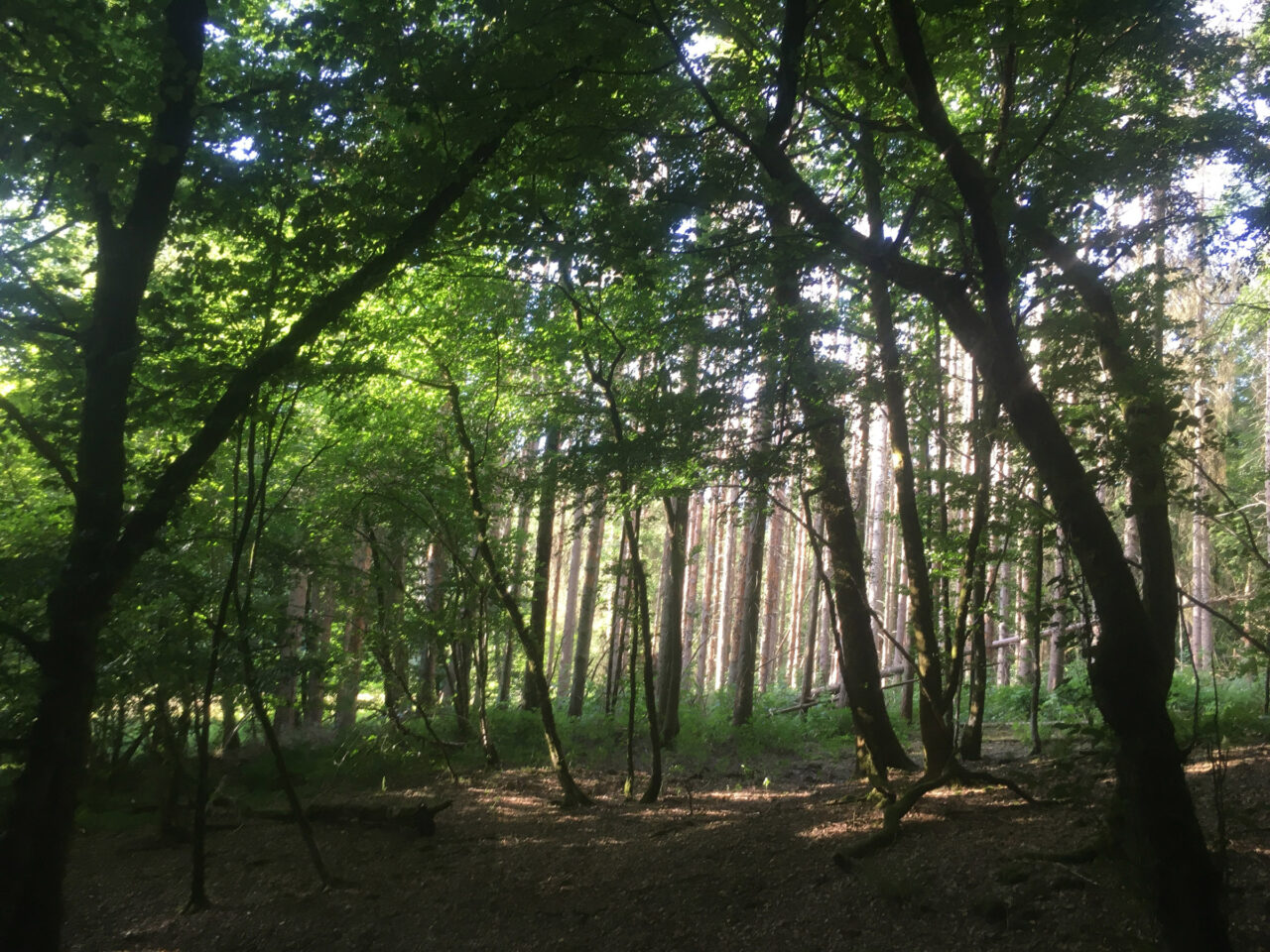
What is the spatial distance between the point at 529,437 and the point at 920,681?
5506 mm

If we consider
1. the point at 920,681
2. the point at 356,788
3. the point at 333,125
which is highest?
the point at 333,125

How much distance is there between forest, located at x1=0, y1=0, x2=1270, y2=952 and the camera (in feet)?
14.8

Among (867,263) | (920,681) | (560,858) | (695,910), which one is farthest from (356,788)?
(867,263)

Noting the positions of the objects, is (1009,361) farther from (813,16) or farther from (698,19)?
(698,19)

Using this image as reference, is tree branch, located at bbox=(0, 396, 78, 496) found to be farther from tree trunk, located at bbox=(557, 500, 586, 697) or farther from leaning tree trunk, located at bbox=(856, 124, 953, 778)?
tree trunk, located at bbox=(557, 500, 586, 697)

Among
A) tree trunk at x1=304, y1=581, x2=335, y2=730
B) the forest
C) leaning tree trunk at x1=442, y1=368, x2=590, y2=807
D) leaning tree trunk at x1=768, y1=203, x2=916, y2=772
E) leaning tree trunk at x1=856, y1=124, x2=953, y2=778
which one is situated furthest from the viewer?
leaning tree trunk at x1=442, y1=368, x2=590, y2=807

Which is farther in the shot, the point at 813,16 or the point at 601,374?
the point at 601,374

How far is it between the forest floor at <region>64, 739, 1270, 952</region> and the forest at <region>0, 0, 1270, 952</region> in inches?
1.9

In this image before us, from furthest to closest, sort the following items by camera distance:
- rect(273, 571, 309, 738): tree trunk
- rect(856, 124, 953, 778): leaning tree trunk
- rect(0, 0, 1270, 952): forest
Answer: rect(273, 571, 309, 738): tree trunk → rect(856, 124, 953, 778): leaning tree trunk → rect(0, 0, 1270, 952): forest

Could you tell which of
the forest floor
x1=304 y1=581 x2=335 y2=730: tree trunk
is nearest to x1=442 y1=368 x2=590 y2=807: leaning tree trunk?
the forest floor

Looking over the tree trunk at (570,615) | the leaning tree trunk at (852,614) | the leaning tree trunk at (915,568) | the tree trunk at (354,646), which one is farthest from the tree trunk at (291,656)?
the tree trunk at (570,615)

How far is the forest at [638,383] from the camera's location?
14.8 ft

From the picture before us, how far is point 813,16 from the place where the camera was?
473 cm

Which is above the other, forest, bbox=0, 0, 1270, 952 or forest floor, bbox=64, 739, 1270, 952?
forest, bbox=0, 0, 1270, 952
